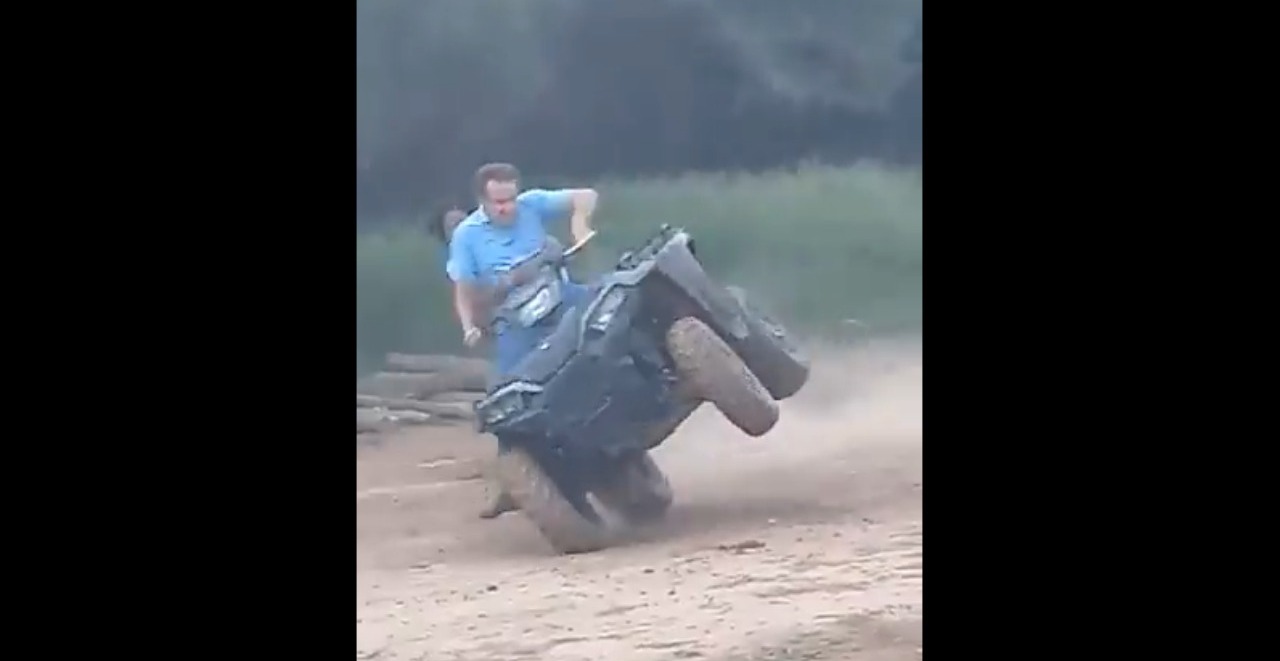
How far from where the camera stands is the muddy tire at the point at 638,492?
8.80ft

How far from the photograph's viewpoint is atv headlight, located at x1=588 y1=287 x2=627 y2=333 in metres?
2.64

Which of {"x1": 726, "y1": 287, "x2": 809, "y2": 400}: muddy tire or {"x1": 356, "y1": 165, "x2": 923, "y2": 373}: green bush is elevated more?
{"x1": 356, "y1": 165, "x2": 923, "y2": 373}: green bush

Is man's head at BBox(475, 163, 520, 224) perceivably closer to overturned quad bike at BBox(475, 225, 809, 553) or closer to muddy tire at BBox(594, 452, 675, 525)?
overturned quad bike at BBox(475, 225, 809, 553)

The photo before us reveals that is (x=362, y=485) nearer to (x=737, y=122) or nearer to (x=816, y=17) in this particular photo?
(x=737, y=122)

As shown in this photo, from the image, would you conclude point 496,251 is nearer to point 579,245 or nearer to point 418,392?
point 579,245

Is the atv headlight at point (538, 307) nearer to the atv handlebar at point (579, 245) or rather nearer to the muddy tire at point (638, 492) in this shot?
the atv handlebar at point (579, 245)

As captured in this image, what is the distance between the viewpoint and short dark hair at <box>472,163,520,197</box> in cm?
265

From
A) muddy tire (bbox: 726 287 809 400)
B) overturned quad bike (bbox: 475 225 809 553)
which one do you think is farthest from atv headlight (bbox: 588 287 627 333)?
muddy tire (bbox: 726 287 809 400)

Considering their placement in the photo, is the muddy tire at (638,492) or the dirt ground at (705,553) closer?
the dirt ground at (705,553)

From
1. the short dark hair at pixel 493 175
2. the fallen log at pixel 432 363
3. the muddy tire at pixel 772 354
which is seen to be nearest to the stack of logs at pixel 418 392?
the fallen log at pixel 432 363

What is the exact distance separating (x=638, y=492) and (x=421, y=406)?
0.47 meters

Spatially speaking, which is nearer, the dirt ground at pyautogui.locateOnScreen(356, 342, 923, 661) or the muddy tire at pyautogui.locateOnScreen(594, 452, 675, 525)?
the dirt ground at pyautogui.locateOnScreen(356, 342, 923, 661)

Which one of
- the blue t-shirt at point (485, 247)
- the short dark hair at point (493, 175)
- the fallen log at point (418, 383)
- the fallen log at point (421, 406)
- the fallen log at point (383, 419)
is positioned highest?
the short dark hair at point (493, 175)

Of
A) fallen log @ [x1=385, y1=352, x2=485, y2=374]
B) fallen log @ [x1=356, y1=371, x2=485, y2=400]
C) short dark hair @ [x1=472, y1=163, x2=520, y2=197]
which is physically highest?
short dark hair @ [x1=472, y1=163, x2=520, y2=197]
